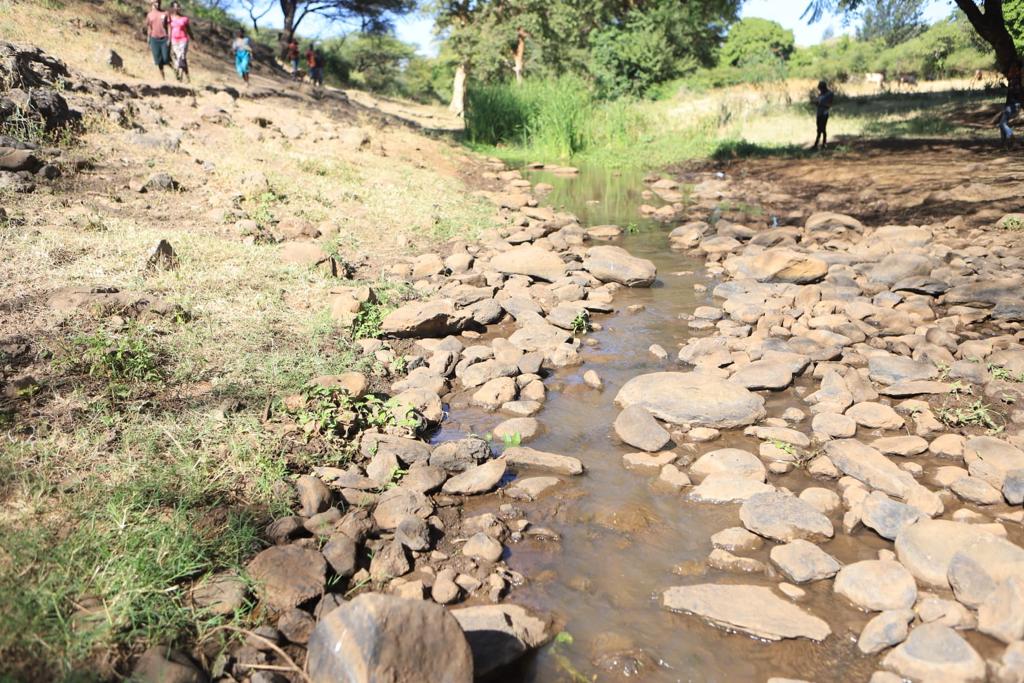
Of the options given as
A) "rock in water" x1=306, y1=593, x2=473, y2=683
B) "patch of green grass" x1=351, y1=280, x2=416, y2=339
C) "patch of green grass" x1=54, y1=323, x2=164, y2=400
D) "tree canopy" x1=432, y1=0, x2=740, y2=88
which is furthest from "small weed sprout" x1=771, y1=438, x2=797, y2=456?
"tree canopy" x1=432, y1=0, x2=740, y2=88

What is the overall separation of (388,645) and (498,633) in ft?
1.85

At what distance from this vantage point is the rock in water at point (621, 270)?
723 cm

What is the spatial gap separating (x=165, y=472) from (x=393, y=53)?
4341 centimetres

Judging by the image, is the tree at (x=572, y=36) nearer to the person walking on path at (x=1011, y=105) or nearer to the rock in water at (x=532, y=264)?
the person walking on path at (x=1011, y=105)

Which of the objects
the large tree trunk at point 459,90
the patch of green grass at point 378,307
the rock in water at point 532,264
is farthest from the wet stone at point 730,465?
the large tree trunk at point 459,90

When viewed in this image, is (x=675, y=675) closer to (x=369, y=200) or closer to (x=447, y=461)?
(x=447, y=461)

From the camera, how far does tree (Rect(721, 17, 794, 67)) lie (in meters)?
43.3

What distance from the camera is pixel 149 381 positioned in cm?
406

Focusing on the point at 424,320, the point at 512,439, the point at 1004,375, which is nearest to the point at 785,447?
the point at 512,439

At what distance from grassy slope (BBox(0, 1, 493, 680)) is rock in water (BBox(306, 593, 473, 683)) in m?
0.55

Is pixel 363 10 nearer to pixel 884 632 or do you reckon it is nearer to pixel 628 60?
pixel 628 60

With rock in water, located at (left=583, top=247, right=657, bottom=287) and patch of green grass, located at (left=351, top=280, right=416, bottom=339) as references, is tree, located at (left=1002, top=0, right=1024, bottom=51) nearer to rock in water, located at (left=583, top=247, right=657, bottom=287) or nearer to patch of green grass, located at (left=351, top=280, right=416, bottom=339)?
rock in water, located at (left=583, top=247, right=657, bottom=287)

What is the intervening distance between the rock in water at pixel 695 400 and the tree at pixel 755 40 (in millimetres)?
42244

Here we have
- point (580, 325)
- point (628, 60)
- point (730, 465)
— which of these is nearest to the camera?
point (730, 465)
